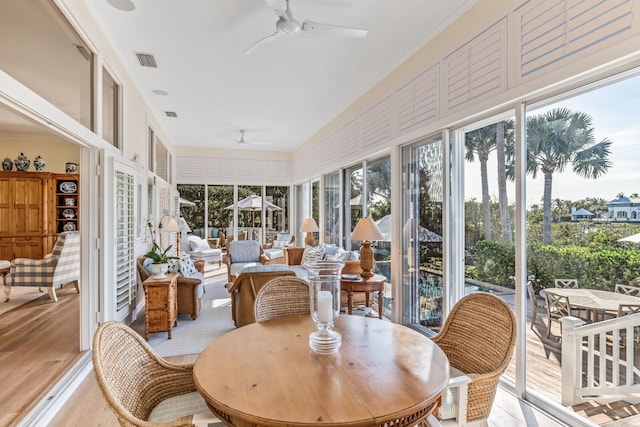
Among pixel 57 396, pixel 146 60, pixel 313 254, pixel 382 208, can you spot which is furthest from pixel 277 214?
pixel 57 396

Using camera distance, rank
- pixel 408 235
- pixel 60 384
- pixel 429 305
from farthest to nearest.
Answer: pixel 408 235, pixel 429 305, pixel 60 384

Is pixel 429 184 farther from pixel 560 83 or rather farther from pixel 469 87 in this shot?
pixel 560 83

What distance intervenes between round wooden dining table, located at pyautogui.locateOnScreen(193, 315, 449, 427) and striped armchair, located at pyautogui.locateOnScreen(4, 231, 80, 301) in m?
4.81

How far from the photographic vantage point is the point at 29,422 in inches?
85.0

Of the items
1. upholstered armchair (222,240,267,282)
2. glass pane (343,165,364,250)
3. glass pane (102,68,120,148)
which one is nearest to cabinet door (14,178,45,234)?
upholstered armchair (222,240,267,282)

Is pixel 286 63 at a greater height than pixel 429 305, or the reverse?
pixel 286 63

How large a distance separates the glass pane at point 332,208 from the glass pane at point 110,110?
12.0 feet

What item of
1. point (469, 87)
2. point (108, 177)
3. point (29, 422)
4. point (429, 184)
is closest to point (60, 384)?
point (29, 422)

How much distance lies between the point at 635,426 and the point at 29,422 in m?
3.67

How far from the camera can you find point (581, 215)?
2.19 meters

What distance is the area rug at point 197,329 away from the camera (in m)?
3.58

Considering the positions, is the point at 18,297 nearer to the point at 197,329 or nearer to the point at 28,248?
the point at 28,248

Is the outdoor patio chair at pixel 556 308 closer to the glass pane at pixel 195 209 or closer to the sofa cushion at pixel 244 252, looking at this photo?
the sofa cushion at pixel 244 252

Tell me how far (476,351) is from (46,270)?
5.90m
